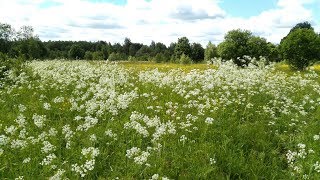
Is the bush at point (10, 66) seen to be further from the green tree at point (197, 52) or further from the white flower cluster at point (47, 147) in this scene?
the green tree at point (197, 52)

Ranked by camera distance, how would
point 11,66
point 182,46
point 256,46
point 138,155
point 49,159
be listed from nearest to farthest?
point 49,159 → point 138,155 → point 11,66 → point 256,46 → point 182,46

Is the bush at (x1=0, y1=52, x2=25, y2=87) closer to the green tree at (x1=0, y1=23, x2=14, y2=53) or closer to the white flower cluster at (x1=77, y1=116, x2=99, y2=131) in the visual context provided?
the white flower cluster at (x1=77, y1=116, x2=99, y2=131)

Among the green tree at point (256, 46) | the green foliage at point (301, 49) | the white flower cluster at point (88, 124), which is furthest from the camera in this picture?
the green tree at point (256, 46)

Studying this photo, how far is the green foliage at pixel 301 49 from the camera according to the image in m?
33.7

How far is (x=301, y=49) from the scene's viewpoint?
3366cm

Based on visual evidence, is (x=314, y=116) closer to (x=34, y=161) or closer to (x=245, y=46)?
(x=34, y=161)

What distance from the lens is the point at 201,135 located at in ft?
26.8

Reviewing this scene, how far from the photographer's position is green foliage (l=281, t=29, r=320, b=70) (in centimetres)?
3366

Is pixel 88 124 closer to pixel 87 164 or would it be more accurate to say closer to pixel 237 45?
pixel 87 164

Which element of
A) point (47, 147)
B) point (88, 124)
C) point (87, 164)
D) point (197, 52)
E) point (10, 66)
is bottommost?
point (197, 52)

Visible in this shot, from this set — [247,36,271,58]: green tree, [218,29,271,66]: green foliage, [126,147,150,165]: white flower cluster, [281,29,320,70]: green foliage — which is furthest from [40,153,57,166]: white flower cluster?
[247,36,271,58]: green tree

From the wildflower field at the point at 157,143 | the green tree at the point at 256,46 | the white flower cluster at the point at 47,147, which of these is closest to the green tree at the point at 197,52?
the green tree at the point at 256,46

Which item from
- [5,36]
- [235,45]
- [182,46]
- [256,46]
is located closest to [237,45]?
[235,45]

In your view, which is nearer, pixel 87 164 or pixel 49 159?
pixel 87 164
